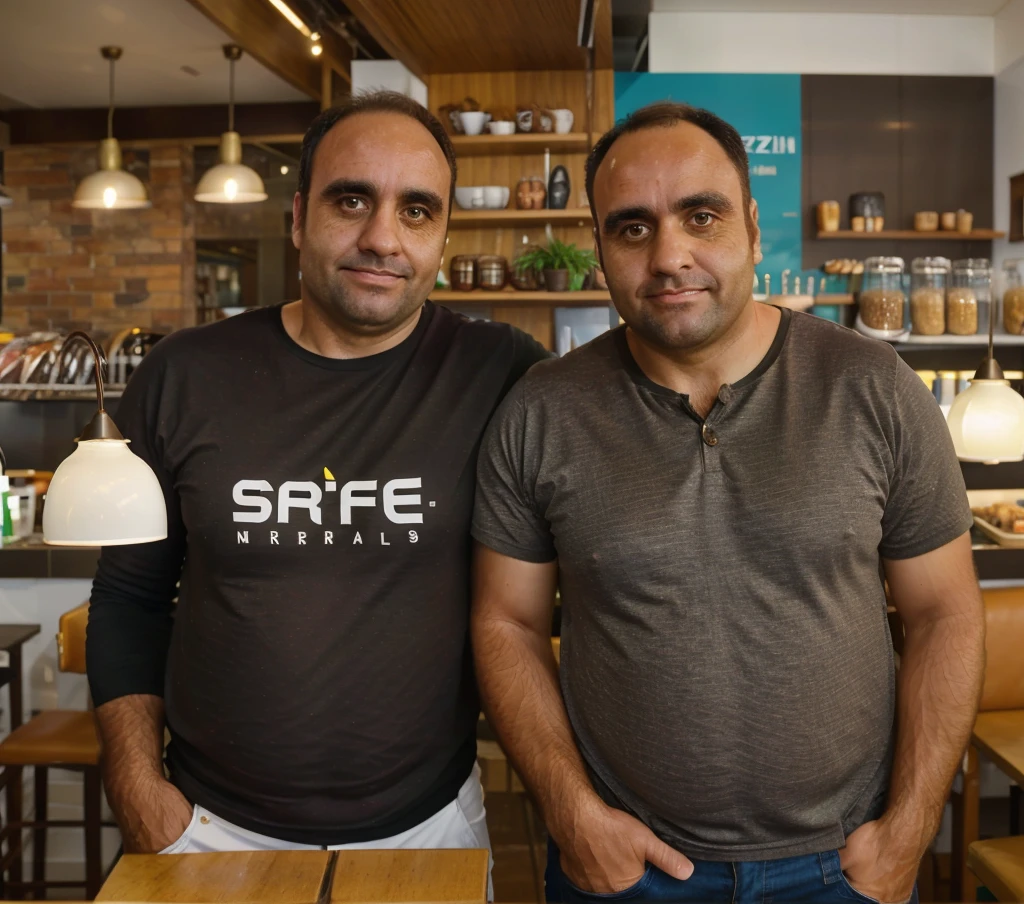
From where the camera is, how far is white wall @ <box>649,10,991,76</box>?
574 centimetres

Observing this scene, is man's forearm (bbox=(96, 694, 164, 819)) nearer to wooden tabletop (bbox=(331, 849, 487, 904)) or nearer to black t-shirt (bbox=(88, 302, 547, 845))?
black t-shirt (bbox=(88, 302, 547, 845))

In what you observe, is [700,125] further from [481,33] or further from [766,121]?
[766,121]

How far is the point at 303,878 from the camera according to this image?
46.1 inches

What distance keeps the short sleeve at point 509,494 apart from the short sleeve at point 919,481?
0.52 meters

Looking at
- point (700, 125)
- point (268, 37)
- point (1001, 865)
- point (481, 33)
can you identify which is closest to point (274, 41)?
point (268, 37)

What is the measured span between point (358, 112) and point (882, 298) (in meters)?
3.61

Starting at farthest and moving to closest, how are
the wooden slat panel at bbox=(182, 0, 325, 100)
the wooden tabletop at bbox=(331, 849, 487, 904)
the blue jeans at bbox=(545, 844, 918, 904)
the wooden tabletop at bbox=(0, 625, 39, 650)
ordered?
the wooden slat panel at bbox=(182, 0, 325, 100) → the wooden tabletop at bbox=(0, 625, 39, 650) → the blue jeans at bbox=(545, 844, 918, 904) → the wooden tabletop at bbox=(331, 849, 487, 904)

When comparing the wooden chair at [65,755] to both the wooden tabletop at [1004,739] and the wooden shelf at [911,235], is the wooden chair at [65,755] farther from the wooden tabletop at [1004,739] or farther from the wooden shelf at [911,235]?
the wooden shelf at [911,235]

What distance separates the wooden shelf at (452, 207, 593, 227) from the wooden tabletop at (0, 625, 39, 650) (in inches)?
112

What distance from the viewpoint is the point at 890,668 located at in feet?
4.79

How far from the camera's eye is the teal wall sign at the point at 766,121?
5.74 metres

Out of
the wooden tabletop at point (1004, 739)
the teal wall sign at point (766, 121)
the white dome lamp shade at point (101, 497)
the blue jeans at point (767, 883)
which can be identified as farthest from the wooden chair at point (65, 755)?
the teal wall sign at point (766, 121)

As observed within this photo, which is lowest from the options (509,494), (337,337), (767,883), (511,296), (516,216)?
(767,883)

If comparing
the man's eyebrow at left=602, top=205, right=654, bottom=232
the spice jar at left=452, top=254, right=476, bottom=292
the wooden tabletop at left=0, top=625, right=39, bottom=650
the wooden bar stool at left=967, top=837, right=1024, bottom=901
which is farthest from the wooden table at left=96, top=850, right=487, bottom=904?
the spice jar at left=452, top=254, right=476, bottom=292
